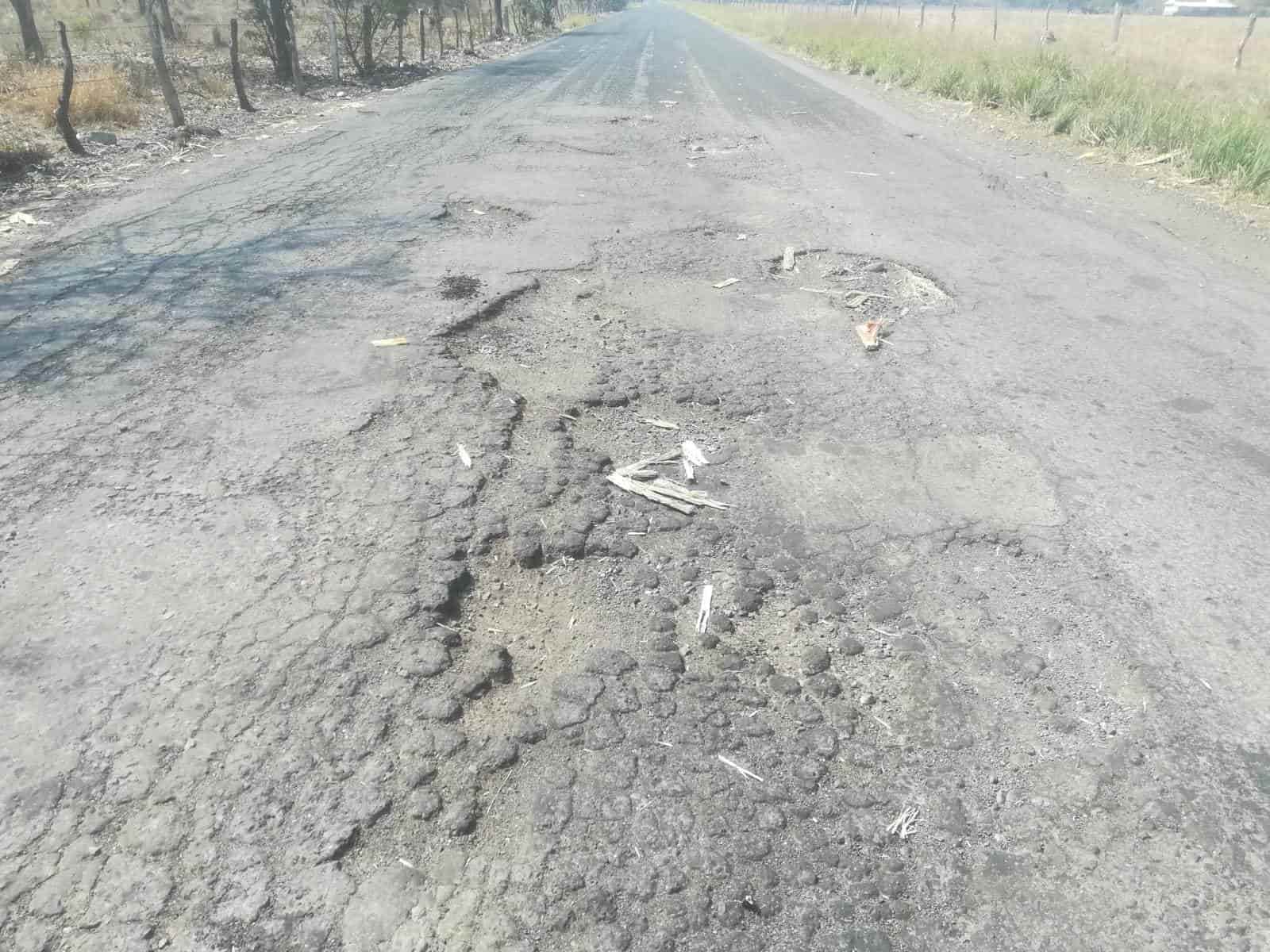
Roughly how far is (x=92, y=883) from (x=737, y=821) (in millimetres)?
1408

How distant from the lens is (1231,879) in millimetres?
1781

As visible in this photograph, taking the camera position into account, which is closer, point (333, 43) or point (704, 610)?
point (704, 610)

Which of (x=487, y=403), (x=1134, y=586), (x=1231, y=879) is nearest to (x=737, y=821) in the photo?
(x=1231, y=879)

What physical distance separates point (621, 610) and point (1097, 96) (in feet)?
43.4

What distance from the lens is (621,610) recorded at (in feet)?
8.29

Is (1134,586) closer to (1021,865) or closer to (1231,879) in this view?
(1231,879)

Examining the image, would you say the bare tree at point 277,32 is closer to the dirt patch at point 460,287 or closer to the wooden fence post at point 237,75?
the wooden fence post at point 237,75

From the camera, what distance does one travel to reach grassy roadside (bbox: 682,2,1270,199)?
8.46 m

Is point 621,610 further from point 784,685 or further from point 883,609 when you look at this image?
point 883,609

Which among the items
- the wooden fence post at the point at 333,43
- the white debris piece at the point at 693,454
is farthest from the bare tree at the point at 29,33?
the white debris piece at the point at 693,454

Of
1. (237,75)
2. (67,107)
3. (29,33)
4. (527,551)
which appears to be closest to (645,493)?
(527,551)

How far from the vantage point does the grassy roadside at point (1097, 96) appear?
333 inches

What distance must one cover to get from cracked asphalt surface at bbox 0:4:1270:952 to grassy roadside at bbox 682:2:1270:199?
4232 mm

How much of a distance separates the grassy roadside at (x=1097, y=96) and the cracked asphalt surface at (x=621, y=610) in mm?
4232
